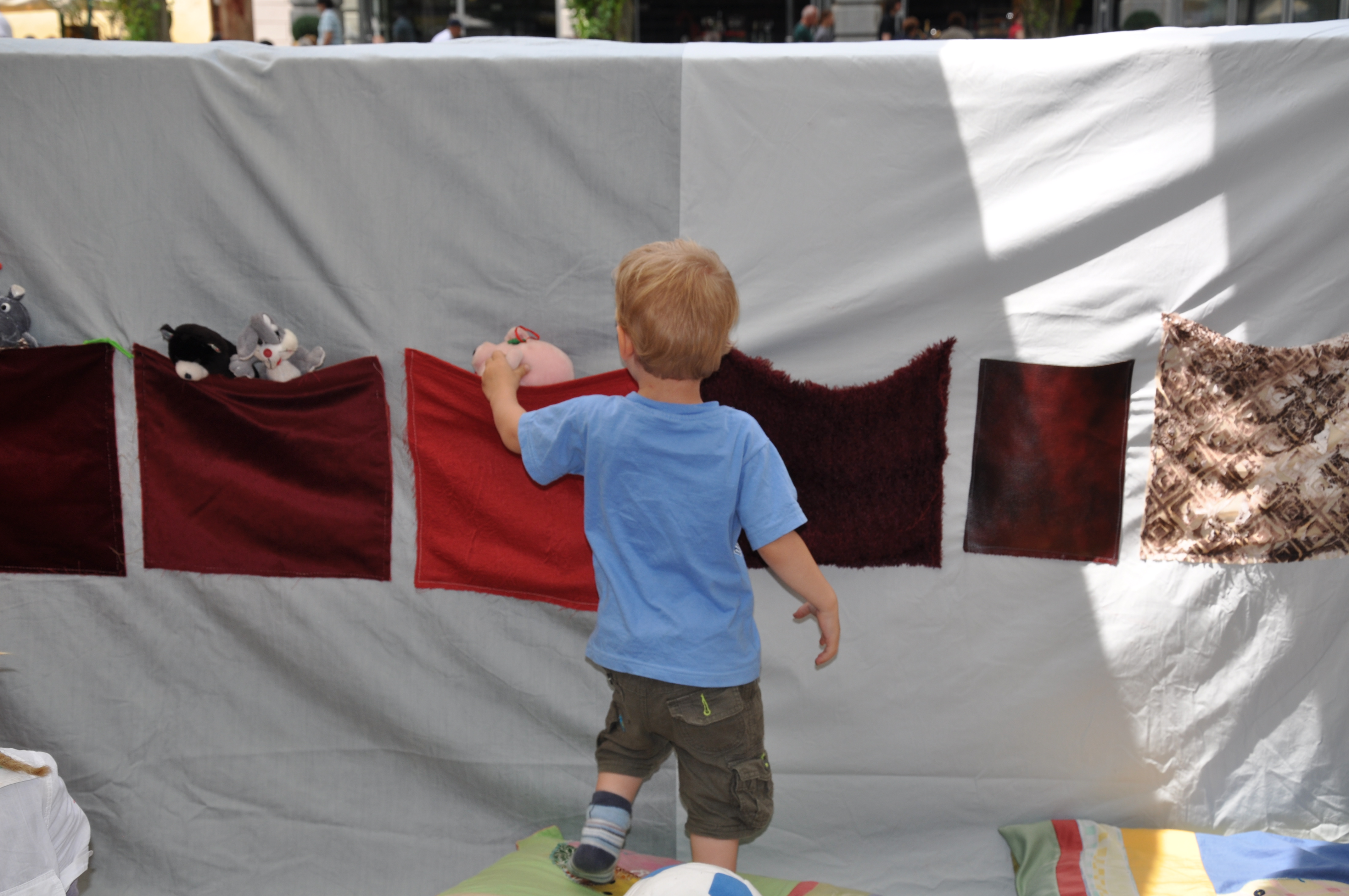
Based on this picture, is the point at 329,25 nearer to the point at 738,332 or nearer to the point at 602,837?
the point at 738,332

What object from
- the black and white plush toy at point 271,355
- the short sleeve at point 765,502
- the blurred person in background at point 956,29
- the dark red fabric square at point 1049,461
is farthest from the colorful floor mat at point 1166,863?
the blurred person in background at point 956,29

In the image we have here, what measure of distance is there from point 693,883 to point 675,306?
83 centimetres

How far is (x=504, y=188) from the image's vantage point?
1885mm

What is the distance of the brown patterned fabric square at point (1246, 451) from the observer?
1.87 metres

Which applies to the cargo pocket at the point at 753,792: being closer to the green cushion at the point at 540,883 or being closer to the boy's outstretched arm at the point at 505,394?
the green cushion at the point at 540,883

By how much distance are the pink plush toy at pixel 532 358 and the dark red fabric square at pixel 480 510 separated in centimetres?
7

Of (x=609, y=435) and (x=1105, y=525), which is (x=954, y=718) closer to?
(x=1105, y=525)

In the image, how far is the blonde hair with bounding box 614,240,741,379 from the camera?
1448 millimetres

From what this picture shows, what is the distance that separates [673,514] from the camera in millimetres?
1525

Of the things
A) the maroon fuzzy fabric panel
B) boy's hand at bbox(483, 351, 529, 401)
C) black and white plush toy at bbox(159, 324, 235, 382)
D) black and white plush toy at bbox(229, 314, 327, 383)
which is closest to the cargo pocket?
the maroon fuzzy fabric panel

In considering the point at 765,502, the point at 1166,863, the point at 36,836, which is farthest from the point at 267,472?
the point at 1166,863

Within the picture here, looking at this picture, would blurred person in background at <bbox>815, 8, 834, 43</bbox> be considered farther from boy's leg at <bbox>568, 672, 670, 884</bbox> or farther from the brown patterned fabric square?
boy's leg at <bbox>568, 672, 670, 884</bbox>

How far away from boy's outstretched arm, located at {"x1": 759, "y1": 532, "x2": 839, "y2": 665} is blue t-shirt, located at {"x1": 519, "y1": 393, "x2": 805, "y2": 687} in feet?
0.09

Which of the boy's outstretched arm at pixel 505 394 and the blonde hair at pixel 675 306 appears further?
the boy's outstretched arm at pixel 505 394
